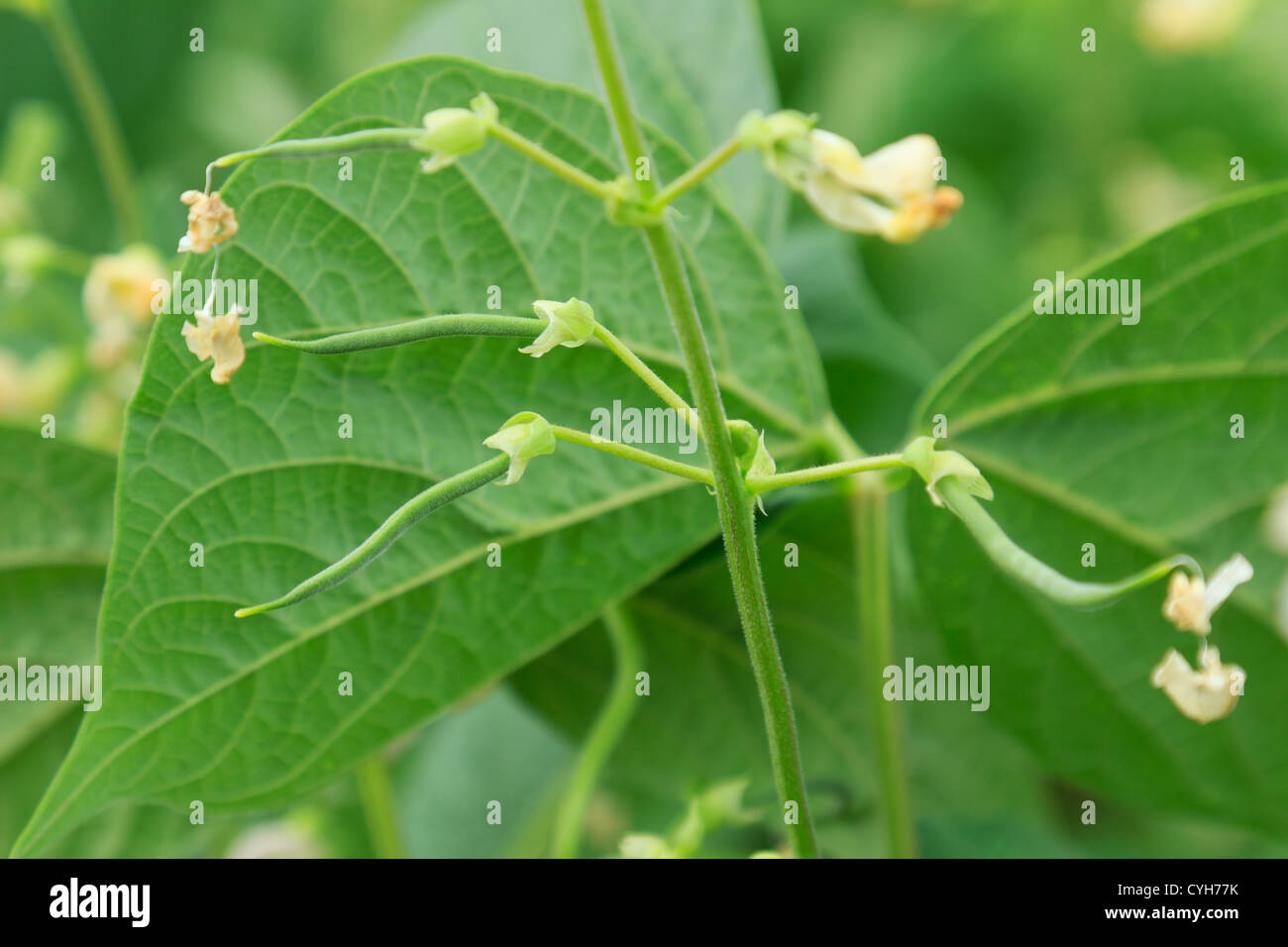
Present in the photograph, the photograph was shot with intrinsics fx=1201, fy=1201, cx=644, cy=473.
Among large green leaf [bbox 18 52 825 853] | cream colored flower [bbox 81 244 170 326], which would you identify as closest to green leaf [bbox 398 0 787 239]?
large green leaf [bbox 18 52 825 853]

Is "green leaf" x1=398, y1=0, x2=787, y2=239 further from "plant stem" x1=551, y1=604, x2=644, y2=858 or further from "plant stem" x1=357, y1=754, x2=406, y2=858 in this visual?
"plant stem" x1=357, y1=754, x2=406, y2=858

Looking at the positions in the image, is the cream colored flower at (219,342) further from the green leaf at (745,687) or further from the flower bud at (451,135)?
the green leaf at (745,687)

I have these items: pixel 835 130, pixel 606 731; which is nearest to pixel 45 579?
pixel 606 731

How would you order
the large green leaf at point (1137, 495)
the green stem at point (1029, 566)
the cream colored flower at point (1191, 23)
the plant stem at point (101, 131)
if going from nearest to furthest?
the green stem at point (1029, 566), the large green leaf at point (1137, 495), the plant stem at point (101, 131), the cream colored flower at point (1191, 23)

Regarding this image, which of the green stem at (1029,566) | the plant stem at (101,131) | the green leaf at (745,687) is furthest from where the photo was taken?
the plant stem at (101,131)

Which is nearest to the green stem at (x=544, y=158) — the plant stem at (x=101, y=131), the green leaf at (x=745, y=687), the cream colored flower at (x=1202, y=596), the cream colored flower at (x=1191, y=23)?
the cream colored flower at (x=1202, y=596)

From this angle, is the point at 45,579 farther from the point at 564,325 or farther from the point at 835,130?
the point at 835,130
